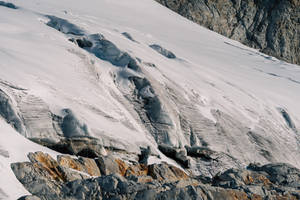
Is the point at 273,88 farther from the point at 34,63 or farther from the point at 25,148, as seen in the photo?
the point at 25,148

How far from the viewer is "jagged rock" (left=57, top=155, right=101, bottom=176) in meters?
10.0

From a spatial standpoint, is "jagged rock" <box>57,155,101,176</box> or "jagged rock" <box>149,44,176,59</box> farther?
"jagged rock" <box>149,44,176,59</box>

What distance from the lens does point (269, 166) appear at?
41.1ft

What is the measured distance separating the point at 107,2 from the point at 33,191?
75.1ft

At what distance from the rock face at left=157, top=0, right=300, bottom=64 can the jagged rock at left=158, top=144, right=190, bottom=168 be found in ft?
89.6

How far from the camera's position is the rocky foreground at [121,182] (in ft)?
27.4

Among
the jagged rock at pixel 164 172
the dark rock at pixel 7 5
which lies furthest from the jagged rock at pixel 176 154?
the dark rock at pixel 7 5

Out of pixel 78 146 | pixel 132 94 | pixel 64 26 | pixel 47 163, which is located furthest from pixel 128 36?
pixel 47 163

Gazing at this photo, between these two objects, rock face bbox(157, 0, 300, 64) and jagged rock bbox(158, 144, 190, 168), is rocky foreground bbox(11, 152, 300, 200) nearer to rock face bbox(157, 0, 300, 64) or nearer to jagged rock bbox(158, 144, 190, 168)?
jagged rock bbox(158, 144, 190, 168)

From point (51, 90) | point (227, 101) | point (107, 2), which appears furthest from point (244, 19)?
point (51, 90)

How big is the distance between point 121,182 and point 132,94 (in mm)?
6100

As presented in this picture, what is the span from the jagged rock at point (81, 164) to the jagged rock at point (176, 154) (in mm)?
3216

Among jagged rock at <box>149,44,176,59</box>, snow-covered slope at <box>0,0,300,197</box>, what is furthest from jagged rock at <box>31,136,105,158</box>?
jagged rock at <box>149,44,176,59</box>

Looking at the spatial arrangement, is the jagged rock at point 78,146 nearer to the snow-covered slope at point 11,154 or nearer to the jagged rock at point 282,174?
the snow-covered slope at point 11,154
